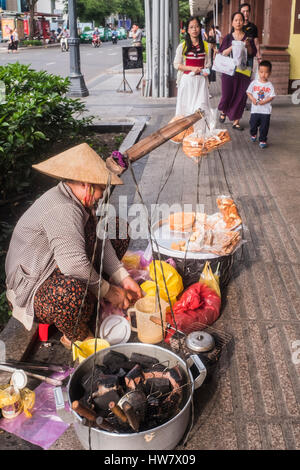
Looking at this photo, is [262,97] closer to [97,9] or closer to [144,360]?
[144,360]

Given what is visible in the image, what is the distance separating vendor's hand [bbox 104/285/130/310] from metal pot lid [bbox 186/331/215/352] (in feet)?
1.80

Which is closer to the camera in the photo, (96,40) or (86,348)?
(86,348)

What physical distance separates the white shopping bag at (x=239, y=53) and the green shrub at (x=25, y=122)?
2.93 metres

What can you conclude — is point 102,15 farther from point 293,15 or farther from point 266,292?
point 266,292

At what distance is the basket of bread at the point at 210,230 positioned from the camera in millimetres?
3223

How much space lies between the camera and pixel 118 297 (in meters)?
2.93

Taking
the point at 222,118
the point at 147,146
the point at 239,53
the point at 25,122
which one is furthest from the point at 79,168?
the point at 222,118

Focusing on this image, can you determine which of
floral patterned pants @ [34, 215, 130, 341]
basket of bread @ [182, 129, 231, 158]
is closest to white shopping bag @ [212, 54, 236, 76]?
basket of bread @ [182, 129, 231, 158]

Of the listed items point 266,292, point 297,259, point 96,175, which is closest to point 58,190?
point 96,175

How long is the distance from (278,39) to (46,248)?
10.2m

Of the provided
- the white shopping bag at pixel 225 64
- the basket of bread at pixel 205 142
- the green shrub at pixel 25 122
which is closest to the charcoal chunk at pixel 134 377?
the green shrub at pixel 25 122

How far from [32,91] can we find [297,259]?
4.09 meters

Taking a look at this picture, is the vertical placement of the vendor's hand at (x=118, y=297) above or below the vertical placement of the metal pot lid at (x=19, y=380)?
above

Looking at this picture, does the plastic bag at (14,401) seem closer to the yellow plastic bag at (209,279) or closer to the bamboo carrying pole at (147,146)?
the bamboo carrying pole at (147,146)
